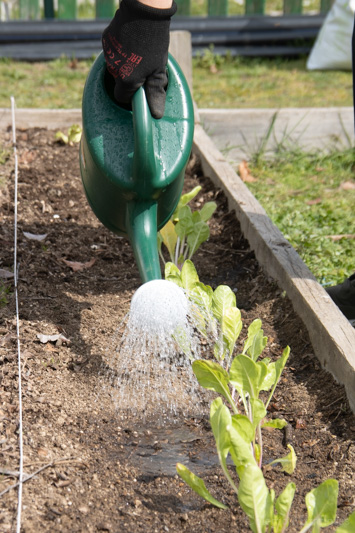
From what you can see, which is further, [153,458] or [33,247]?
[33,247]

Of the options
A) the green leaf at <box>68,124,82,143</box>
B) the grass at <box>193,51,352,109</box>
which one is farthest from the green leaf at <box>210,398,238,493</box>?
the grass at <box>193,51,352,109</box>

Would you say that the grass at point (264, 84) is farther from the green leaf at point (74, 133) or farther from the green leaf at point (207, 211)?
the green leaf at point (207, 211)

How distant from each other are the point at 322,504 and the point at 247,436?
20 centimetres

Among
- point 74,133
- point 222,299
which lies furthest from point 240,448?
point 74,133

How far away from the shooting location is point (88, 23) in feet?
19.2

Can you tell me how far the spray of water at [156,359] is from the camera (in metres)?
1.60

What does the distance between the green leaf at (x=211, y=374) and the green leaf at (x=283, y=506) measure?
0.95 feet

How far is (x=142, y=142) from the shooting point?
5.60 feet

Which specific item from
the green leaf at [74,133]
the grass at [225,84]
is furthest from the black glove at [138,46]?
the grass at [225,84]

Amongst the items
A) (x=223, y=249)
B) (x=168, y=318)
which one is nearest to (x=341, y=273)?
(x=223, y=249)

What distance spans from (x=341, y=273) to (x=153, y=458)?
145 cm

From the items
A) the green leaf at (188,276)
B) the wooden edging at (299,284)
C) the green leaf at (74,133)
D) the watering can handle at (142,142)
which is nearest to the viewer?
the watering can handle at (142,142)

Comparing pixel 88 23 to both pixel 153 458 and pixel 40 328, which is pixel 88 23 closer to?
pixel 40 328

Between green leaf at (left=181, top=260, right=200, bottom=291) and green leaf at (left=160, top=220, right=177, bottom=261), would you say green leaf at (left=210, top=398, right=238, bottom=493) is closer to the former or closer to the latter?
green leaf at (left=181, top=260, right=200, bottom=291)
